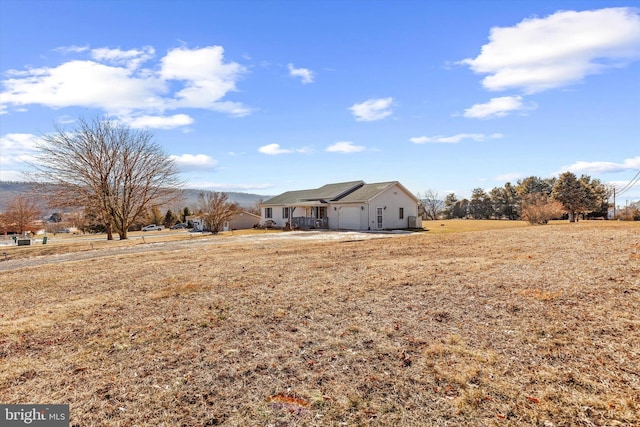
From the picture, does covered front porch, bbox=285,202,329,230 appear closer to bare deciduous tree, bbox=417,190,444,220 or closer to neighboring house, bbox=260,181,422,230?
neighboring house, bbox=260,181,422,230

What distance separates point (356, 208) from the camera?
99.5 ft

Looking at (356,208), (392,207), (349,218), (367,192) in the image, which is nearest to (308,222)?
(349,218)

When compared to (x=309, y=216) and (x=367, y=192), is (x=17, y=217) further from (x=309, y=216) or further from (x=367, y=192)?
A: (x=367, y=192)

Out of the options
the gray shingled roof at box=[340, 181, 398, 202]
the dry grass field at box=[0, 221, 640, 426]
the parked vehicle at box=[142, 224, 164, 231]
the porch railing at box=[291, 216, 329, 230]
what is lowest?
the dry grass field at box=[0, 221, 640, 426]

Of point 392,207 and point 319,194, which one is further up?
point 319,194

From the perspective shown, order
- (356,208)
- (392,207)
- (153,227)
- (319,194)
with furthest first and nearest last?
(153,227)
(319,194)
(392,207)
(356,208)

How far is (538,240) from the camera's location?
1384 centimetres

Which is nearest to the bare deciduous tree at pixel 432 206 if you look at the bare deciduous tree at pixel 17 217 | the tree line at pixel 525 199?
the tree line at pixel 525 199

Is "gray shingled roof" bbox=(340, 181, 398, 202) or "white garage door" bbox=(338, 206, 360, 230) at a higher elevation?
"gray shingled roof" bbox=(340, 181, 398, 202)

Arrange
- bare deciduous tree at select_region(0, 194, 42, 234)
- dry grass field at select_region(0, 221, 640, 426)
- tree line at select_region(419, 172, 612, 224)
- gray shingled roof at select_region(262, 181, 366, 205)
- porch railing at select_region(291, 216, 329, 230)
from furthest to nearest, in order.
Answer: bare deciduous tree at select_region(0, 194, 42, 234), tree line at select_region(419, 172, 612, 224), gray shingled roof at select_region(262, 181, 366, 205), porch railing at select_region(291, 216, 329, 230), dry grass field at select_region(0, 221, 640, 426)

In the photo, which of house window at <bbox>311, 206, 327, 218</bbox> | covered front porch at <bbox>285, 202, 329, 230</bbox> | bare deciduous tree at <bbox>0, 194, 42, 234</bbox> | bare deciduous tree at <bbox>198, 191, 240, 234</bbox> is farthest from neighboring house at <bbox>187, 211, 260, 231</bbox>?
bare deciduous tree at <bbox>0, 194, 42, 234</bbox>

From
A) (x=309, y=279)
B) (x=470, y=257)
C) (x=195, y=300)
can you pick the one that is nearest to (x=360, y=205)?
(x=470, y=257)

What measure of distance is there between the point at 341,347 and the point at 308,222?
28.7 meters

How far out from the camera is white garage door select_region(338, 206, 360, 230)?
30.2m
